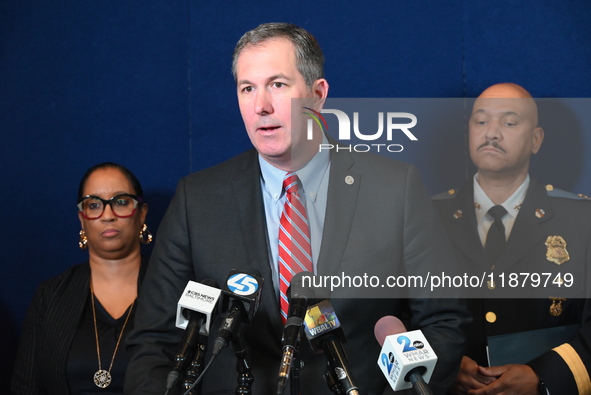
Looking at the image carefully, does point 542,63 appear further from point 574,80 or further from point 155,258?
point 155,258

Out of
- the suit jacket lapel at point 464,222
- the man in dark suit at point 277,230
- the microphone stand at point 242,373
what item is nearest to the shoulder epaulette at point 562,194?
the suit jacket lapel at point 464,222

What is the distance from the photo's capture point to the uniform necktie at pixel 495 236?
8.76 ft

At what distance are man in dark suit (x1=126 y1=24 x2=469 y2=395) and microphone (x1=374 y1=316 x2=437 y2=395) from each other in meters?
0.47

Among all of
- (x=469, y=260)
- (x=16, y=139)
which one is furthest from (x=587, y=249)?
(x=16, y=139)

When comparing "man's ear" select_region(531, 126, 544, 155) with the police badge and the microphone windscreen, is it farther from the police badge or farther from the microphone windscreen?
the microphone windscreen

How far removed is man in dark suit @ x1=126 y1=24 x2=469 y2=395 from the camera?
1.97 metres

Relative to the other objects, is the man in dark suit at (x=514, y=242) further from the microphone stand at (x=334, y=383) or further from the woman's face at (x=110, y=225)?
the woman's face at (x=110, y=225)

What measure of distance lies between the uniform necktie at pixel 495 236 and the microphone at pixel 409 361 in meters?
1.27

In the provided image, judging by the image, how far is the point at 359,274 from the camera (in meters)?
2.00

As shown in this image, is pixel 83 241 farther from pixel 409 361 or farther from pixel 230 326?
pixel 409 361

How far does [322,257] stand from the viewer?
6.55 ft

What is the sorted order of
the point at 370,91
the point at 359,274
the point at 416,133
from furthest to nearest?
the point at 370,91
the point at 416,133
the point at 359,274

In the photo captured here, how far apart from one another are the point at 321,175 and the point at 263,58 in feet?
1.29

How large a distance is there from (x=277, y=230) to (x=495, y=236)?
1.01m
